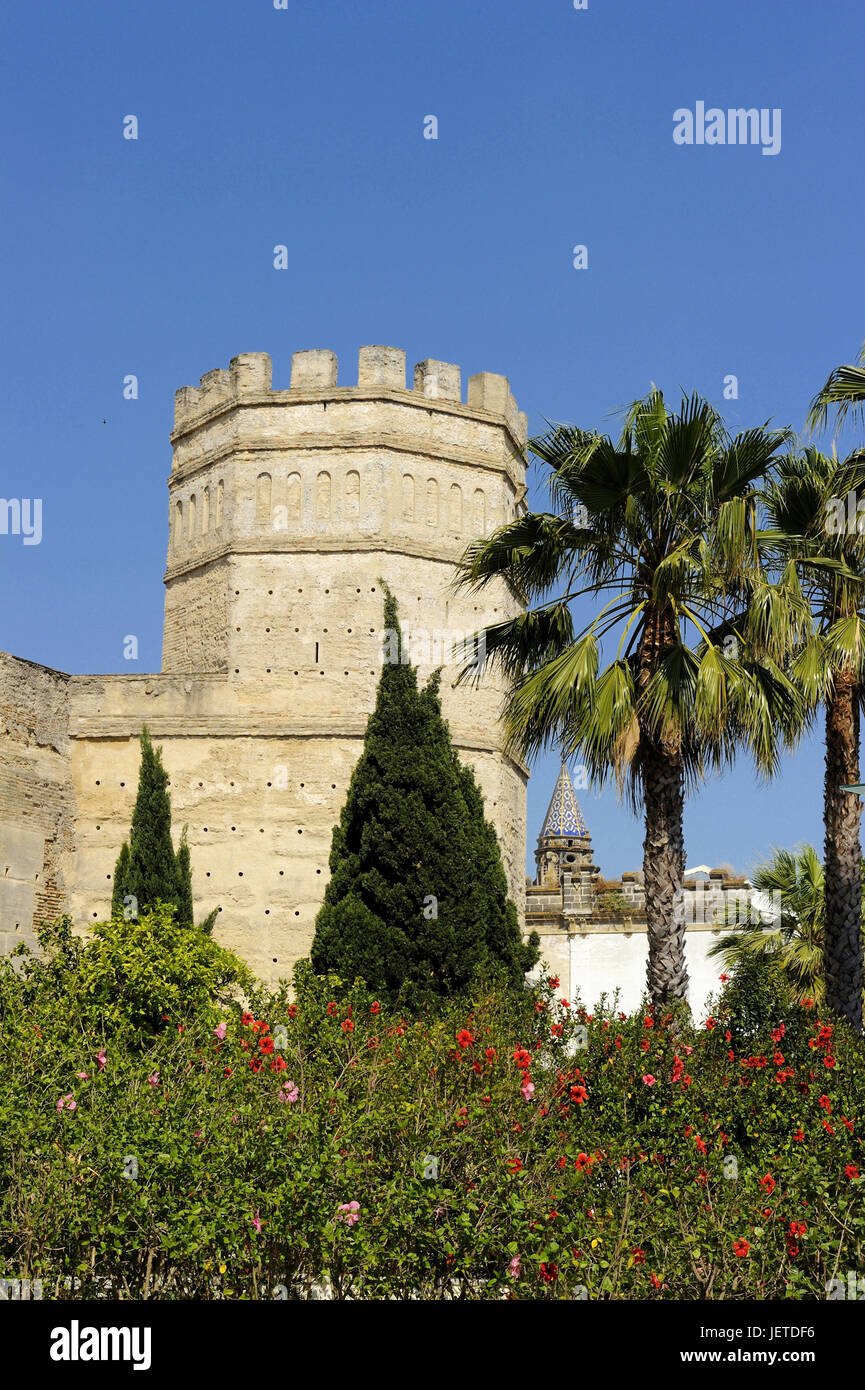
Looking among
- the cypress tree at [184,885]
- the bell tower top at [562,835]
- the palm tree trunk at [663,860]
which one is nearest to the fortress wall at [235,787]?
the cypress tree at [184,885]

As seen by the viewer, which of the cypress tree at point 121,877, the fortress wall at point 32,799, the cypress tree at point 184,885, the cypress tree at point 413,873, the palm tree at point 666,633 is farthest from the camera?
the fortress wall at point 32,799

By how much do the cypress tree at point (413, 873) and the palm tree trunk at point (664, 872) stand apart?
6345mm

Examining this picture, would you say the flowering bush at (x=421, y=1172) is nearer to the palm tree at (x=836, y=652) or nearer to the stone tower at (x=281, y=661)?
the palm tree at (x=836, y=652)

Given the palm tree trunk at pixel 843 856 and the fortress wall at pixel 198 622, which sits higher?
the fortress wall at pixel 198 622

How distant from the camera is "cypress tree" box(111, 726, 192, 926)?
68.6ft

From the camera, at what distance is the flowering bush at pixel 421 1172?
6.99m

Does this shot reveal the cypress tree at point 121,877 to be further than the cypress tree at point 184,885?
Yes

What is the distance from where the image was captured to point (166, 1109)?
25.8 ft

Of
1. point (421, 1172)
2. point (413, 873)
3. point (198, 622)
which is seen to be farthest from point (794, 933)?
point (421, 1172)

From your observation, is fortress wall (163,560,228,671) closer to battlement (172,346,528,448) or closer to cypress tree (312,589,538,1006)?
battlement (172,346,528,448)

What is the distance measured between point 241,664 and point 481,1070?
48.2 feet

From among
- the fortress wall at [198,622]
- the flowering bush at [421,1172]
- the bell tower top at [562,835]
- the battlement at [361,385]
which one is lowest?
the flowering bush at [421,1172]

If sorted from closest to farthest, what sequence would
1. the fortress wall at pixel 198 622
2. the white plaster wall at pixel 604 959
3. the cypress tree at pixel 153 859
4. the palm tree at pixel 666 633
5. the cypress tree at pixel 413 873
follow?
the palm tree at pixel 666 633
the cypress tree at pixel 413 873
the cypress tree at pixel 153 859
the fortress wall at pixel 198 622
the white plaster wall at pixel 604 959
